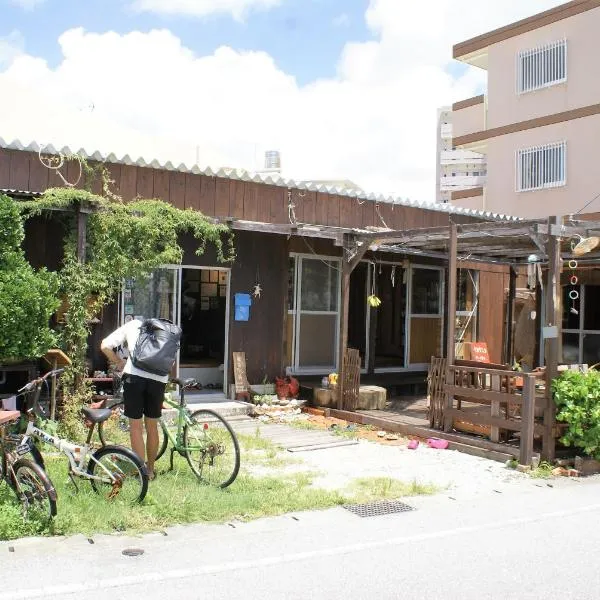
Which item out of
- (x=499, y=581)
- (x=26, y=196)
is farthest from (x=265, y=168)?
(x=499, y=581)

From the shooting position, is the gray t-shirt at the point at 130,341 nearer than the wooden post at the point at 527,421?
Yes

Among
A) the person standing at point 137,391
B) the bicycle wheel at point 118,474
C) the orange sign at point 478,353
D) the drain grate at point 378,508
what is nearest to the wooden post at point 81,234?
the person standing at point 137,391

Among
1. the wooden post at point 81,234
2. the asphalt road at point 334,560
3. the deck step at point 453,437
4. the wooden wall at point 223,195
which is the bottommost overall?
the asphalt road at point 334,560

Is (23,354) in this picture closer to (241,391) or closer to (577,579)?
(241,391)

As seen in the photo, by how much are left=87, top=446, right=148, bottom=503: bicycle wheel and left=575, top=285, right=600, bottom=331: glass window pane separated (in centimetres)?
1326

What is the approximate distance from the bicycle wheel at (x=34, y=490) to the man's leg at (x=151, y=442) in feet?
4.32

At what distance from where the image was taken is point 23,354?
25.3 ft

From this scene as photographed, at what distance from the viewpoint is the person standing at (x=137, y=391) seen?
6359 millimetres

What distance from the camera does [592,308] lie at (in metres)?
16.5

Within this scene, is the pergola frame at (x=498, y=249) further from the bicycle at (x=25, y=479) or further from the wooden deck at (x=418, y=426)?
the bicycle at (x=25, y=479)

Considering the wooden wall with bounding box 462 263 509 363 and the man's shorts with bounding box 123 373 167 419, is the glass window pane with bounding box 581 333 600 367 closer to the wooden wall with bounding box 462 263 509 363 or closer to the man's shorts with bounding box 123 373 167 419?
the wooden wall with bounding box 462 263 509 363

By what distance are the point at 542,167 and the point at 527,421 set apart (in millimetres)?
16304

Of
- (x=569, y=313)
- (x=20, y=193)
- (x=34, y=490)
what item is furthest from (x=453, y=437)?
(x=569, y=313)

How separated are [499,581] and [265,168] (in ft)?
50.4
